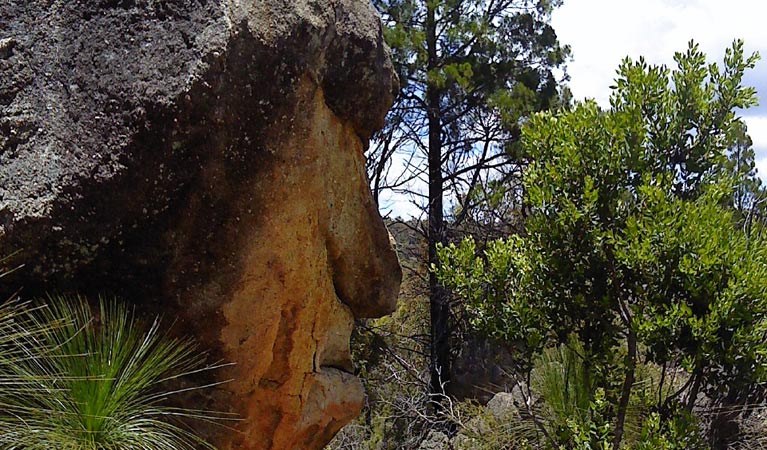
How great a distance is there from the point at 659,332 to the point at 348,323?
163 centimetres

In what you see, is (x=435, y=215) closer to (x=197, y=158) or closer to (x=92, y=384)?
(x=197, y=158)

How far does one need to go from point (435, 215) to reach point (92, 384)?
921 centimetres

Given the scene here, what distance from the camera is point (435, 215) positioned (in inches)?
468

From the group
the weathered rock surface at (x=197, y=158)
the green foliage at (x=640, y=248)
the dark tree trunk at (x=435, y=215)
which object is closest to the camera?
the weathered rock surface at (x=197, y=158)

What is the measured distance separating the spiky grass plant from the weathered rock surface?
19cm

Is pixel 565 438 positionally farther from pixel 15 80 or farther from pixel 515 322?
pixel 15 80

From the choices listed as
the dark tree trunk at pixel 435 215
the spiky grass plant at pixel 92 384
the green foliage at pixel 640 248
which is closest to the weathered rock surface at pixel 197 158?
the spiky grass plant at pixel 92 384

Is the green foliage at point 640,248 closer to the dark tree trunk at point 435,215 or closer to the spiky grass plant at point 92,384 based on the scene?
the spiky grass plant at point 92,384

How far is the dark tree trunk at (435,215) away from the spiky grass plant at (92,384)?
8.40 m

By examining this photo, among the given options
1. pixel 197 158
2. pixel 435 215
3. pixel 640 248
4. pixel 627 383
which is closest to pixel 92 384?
pixel 197 158

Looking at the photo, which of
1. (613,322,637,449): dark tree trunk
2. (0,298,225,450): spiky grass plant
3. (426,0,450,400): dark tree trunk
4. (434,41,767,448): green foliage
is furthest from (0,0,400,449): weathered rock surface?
(426,0,450,400): dark tree trunk

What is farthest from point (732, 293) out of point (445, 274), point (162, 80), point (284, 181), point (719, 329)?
point (162, 80)

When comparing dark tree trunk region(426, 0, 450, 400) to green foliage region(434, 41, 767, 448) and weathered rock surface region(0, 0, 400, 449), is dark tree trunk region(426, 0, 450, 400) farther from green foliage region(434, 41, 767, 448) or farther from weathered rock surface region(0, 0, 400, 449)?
weathered rock surface region(0, 0, 400, 449)

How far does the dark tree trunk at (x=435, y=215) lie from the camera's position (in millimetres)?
11602
